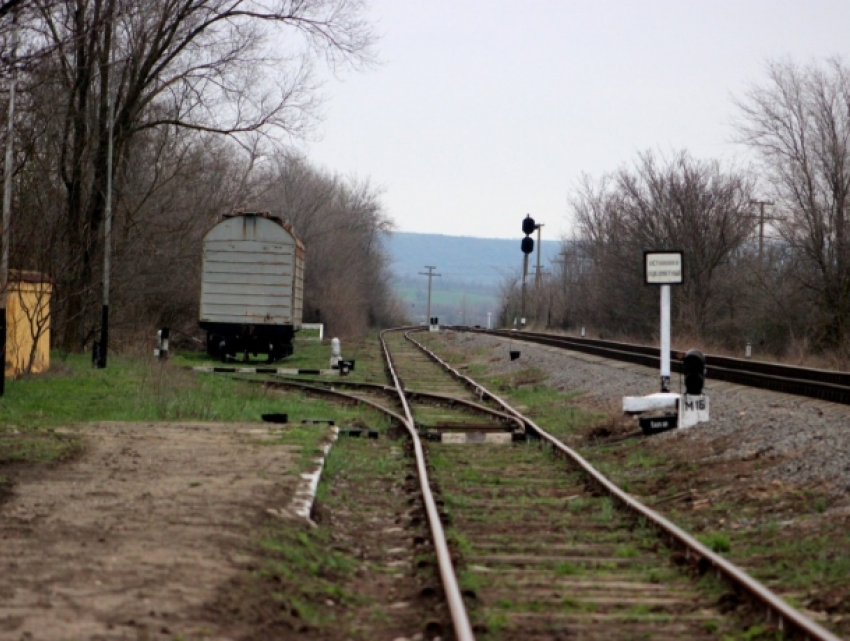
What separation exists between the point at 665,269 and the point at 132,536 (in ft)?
34.3

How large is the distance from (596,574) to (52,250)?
66.7 ft

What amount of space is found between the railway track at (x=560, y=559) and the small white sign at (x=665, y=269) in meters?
3.54

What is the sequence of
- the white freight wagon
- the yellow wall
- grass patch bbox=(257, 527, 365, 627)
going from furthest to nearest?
1. the white freight wagon
2. the yellow wall
3. grass patch bbox=(257, 527, 365, 627)

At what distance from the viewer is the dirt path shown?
5828mm

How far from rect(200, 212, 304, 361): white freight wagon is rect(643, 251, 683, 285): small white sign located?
17.7 meters

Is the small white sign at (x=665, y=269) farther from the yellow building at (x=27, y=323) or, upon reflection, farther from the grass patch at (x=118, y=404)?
the yellow building at (x=27, y=323)

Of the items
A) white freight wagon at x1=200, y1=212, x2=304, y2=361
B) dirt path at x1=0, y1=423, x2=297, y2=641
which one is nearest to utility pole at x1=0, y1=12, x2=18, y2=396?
dirt path at x1=0, y1=423, x2=297, y2=641

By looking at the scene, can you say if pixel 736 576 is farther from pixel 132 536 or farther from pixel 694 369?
pixel 694 369

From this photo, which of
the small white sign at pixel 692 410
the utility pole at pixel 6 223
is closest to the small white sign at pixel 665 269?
the small white sign at pixel 692 410

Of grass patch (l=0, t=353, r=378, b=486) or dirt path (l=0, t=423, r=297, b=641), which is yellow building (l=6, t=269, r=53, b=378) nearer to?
grass patch (l=0, t=353, r=378, b=486)

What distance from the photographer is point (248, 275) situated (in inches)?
1288

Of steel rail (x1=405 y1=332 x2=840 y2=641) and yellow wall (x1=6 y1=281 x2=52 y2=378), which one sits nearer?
steel rail (x1=405 y1=332 x2=840 y2=641)

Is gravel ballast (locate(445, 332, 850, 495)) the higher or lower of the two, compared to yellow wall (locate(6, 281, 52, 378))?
lower

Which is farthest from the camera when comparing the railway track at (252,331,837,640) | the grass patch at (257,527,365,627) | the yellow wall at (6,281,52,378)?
the yellow wall at (6,281,52,378)
